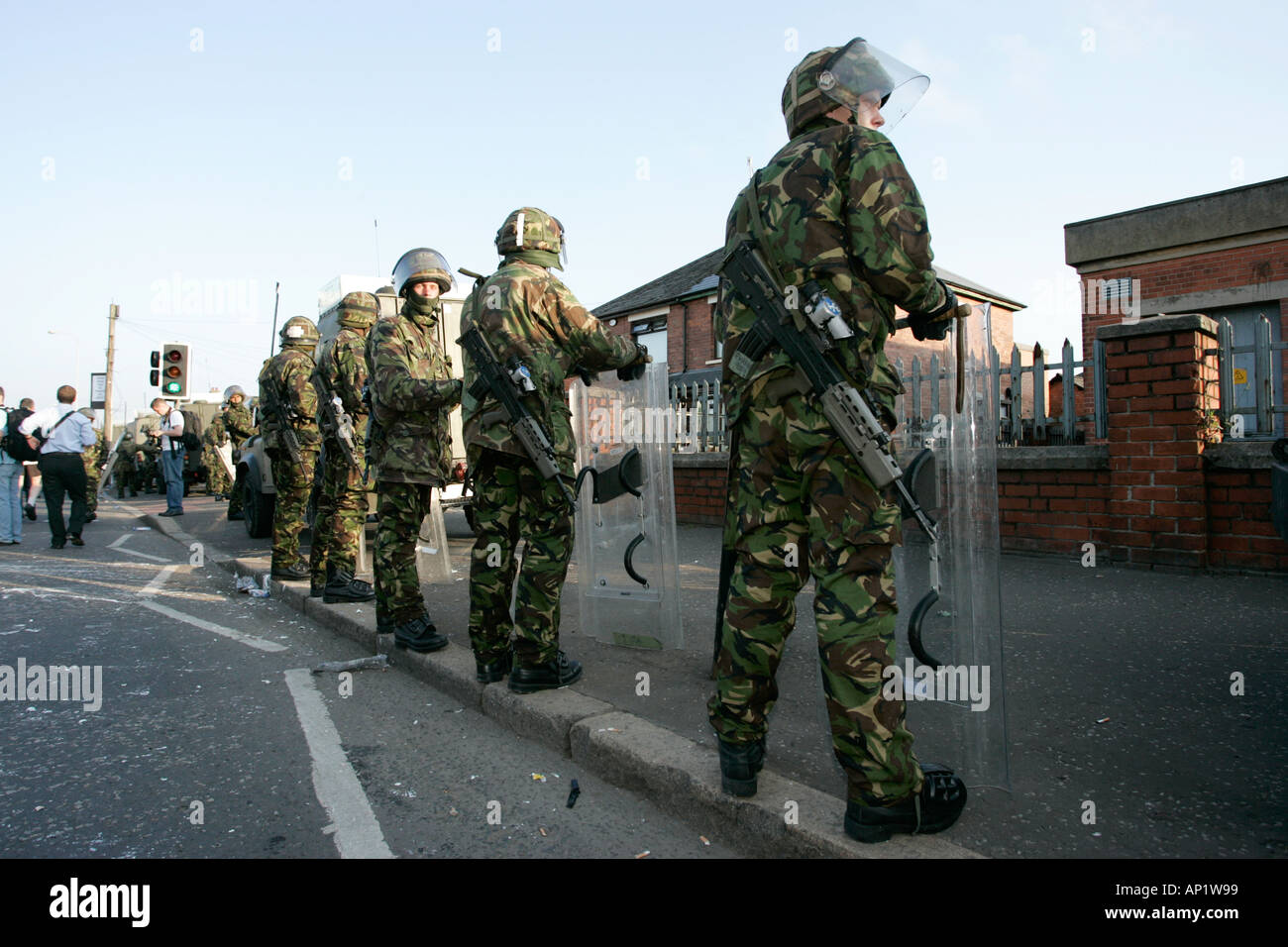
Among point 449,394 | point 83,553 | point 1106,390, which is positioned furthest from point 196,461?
point 1106,390

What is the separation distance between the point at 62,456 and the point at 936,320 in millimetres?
10680

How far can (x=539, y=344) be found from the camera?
3.37 metres

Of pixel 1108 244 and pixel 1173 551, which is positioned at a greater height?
pixel 1108 244

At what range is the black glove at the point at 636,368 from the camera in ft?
11.4

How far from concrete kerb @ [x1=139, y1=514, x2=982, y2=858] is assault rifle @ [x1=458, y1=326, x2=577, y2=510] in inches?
34.0

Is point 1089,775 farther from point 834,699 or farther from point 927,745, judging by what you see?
point 834,699

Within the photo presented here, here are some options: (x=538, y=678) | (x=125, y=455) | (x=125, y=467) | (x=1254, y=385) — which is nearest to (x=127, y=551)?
(x=538, y=678)

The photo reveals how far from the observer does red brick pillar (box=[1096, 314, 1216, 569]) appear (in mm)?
5082

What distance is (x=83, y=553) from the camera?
9.09m

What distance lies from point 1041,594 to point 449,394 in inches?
144

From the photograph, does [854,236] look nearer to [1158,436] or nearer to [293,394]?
[1158,436]

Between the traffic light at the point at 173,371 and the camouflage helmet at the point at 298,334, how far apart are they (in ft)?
27.4

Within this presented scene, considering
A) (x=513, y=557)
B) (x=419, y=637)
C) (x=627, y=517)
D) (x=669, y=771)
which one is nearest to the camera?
(x=669, y=771)

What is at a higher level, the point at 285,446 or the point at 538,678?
the point at 285,446
